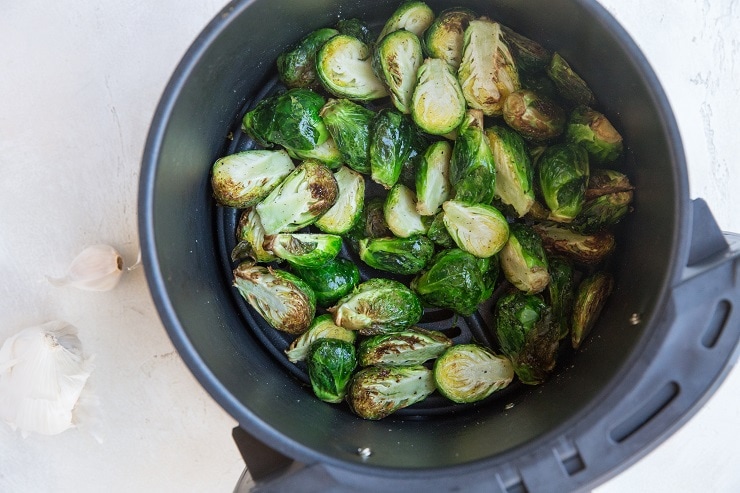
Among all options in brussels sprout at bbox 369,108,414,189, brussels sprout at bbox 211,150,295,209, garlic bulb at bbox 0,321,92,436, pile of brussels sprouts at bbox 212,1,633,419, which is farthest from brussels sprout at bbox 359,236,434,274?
garlic bulb at bbox 0,321,92,436

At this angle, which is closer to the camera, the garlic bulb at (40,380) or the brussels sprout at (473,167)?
the brussels sprout at (473,167)

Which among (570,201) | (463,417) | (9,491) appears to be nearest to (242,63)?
(570,201)

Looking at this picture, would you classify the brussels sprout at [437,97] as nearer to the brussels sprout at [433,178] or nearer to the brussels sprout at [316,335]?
the brussels sprout at [433,178]

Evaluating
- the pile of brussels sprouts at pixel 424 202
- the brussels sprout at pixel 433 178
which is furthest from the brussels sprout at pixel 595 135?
the brussels sprout at pixel 433 178

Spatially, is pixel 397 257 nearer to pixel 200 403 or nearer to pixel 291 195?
pixel 291 195

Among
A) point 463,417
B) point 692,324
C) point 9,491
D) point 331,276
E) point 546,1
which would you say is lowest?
point 9,491

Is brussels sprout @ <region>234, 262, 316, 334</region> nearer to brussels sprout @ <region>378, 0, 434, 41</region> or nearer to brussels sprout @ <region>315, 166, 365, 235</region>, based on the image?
brussels sprout @ <region>315, 166, 365, 235</region>
